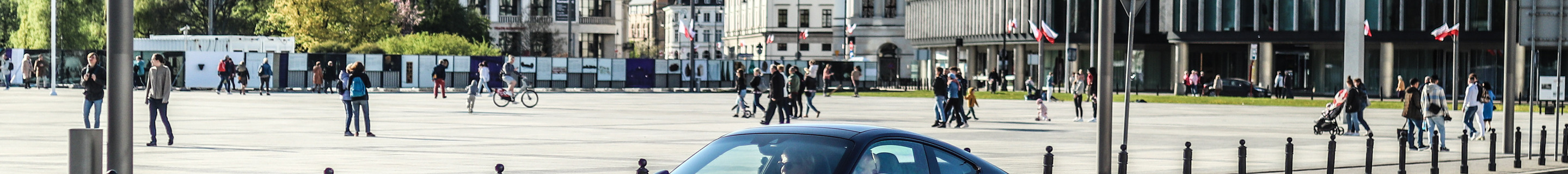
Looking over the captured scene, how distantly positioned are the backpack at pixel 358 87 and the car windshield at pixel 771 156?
1123 cm

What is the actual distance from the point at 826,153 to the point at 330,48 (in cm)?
6015

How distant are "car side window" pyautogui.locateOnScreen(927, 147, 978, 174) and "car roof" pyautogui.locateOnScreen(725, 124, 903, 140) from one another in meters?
0.28

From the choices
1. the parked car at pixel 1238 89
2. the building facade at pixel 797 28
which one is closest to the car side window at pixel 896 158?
the parked car at pixel 1238 89

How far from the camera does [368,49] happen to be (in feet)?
202

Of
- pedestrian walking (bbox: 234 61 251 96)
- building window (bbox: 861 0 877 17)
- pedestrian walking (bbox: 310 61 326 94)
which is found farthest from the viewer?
building window (bbox: 861 0 877 17)

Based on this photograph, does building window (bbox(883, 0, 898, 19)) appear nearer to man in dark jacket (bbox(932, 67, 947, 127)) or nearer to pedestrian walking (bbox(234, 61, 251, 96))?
pedestrian walking (bbox(234, 61, 251, 96))

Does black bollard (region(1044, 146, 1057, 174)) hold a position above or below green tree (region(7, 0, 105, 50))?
below

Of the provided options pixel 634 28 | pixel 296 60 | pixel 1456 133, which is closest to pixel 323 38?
pixel 296 60

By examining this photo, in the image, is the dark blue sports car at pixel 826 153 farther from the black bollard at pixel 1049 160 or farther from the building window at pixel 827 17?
the building window at pixel 827 17

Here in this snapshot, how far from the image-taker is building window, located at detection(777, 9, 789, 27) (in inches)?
4176

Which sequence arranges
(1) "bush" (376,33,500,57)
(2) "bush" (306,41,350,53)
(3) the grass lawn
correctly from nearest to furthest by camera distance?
(3) the grass lawn, (2) "bush" (306,41,350,53), (1) "bush" (376,33,500,57)

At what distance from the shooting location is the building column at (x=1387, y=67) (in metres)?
53.0

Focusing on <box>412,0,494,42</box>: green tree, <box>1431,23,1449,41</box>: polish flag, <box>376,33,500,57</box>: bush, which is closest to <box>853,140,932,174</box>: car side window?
<box>1431,23,1449,41</box>: polish flag

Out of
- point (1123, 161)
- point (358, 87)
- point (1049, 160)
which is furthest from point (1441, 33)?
point (1049, 160)
